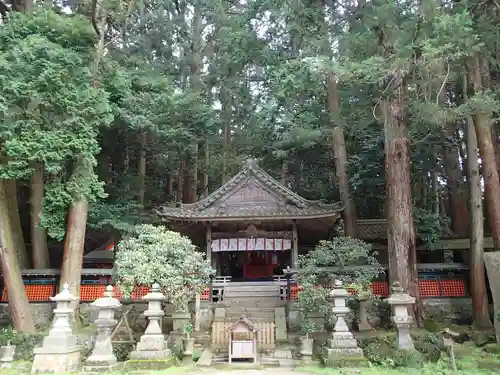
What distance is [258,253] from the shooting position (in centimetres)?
1786

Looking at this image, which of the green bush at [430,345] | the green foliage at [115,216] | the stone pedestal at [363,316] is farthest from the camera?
the green foliage at [115,216]

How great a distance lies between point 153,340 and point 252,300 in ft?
17.9

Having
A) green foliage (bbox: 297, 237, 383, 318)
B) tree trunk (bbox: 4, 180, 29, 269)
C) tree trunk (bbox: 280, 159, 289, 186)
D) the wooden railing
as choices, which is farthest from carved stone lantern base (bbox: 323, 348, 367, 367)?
tree trunk (bbox: 280, 159, 289, 186)

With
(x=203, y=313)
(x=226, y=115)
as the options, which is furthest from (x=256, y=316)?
(x=226, y=115)

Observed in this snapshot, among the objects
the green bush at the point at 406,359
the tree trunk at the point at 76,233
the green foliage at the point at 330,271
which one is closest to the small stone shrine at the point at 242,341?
the green foliage at the point at 330,271

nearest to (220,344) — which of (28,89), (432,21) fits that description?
(28,89)

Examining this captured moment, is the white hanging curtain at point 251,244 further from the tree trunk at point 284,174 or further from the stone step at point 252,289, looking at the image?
the tree trunk at point 284,174

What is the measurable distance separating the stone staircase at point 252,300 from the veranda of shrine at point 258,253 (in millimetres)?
30

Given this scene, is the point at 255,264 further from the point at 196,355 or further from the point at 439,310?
the point at 196,355

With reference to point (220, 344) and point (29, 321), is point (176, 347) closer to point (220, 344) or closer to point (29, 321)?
point (220, 344)

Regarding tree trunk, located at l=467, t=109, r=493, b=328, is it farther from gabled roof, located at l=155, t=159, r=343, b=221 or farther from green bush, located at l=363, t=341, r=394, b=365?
gabled roof, located at l=155, t=159, r=343, b=221

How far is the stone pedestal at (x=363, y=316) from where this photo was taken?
34.4ft

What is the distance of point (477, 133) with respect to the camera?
34.8ft

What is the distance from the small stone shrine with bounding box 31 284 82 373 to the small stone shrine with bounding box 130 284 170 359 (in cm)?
110
